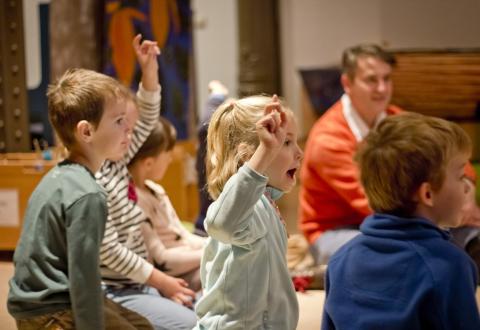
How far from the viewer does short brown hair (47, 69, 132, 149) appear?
194 centimetres

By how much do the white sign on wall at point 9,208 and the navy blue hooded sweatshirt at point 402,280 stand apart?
2154 millimetres

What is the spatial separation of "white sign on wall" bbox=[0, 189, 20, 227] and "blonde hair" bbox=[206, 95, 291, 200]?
2016 mm

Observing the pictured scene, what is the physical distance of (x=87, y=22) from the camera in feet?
13.2

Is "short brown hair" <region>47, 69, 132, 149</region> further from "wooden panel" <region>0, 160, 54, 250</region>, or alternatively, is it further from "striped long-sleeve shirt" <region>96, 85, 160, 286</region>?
"wooden panel" <region>0, 160, 54, 250</region>

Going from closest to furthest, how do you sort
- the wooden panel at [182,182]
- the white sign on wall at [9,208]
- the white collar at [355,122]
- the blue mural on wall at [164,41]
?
the white collar at [355,122]
the white sign on wall at [9,208]
the wooden panel at [182,182]
the blue mural on wall at [164,41]

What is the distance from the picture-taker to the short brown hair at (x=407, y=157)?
5.11ft

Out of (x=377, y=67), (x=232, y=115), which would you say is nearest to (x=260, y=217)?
(x=232, y=115)

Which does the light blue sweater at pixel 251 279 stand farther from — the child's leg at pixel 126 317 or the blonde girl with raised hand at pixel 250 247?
the child's leg at pixel 126 317

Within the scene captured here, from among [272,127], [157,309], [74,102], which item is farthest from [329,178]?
[272,127]

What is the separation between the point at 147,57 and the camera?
91.1 inches

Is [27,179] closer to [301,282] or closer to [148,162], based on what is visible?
[148,162]

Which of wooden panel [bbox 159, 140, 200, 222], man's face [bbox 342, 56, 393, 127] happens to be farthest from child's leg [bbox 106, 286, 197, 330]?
wooden panel [bbox 159, 140, 200, 222]

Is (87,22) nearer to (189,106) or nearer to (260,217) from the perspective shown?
(189,106)

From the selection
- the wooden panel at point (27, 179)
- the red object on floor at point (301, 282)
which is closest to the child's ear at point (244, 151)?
the red object on floor at point (301, 282)
